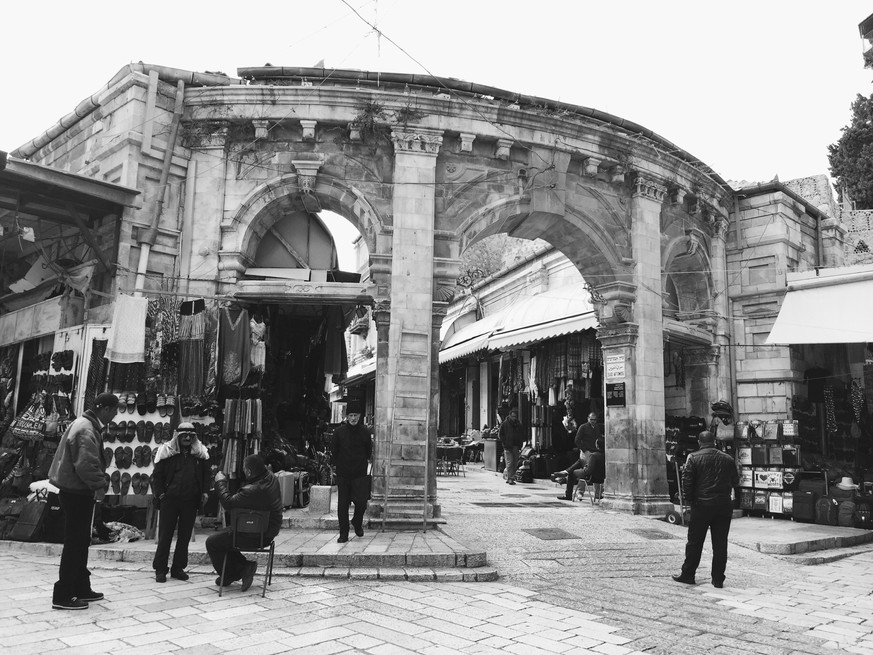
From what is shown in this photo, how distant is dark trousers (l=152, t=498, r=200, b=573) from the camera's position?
6239mm

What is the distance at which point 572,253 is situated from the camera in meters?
12.1

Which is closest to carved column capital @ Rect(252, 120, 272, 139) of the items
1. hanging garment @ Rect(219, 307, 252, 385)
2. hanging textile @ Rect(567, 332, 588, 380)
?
hanging garment @ Rect(219, 307, 252, 385)

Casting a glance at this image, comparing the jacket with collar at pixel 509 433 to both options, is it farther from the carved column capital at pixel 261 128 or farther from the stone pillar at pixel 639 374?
the carved column capital at pixel 261 128

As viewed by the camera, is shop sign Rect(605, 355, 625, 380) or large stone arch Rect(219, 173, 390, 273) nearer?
large stone arch Rect(219, 173, 390, 273)

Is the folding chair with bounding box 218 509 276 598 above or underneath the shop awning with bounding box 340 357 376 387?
underneath

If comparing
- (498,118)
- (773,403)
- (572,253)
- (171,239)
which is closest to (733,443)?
(773,403)

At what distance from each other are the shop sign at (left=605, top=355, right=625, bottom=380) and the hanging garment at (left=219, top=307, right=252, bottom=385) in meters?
6.30

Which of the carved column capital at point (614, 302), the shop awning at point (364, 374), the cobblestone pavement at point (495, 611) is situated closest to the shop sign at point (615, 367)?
the carved column capital at point (614, 302)

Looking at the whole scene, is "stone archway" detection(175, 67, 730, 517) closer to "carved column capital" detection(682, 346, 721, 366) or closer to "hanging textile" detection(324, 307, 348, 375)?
"carved column capital" detection(682, 346, 721, 366)

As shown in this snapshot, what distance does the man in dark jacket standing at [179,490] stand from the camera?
635cm

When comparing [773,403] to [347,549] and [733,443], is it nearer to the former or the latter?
[733,443]

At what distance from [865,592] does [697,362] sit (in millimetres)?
7351

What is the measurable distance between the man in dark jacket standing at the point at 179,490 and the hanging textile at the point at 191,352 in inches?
102

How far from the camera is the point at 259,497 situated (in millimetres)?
5953
